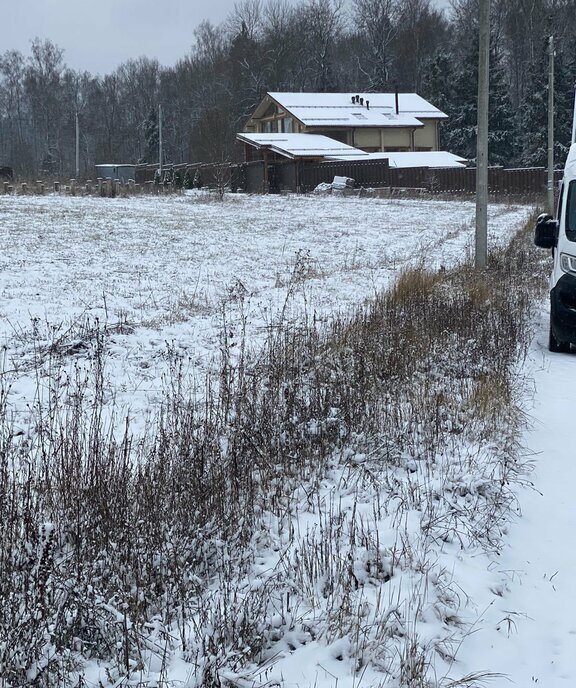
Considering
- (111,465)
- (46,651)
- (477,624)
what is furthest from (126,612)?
(477,624)

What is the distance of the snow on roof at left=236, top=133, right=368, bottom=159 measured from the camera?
51750 mm

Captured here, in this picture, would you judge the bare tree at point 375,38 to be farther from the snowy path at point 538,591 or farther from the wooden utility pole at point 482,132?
the snowy path at point 538,591

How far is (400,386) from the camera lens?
6.93 meters

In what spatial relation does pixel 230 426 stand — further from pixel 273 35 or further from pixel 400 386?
pixel 273 35

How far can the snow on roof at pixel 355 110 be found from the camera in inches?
2306

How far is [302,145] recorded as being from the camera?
53469mm

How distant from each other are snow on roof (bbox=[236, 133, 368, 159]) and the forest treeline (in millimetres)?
4717

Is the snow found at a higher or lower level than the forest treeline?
lower

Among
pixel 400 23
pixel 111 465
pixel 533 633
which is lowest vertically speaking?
pixel 533 633

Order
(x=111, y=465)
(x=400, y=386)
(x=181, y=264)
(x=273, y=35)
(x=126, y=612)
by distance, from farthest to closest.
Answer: (x=273, y=35), (x=181, y=264), (x=400, y=386), (x=111, y=465), (x=126, y=612)

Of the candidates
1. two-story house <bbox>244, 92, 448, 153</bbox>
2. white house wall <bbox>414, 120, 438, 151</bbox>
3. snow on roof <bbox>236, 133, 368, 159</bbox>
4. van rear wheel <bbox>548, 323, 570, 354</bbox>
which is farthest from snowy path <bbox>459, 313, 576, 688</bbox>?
white house wall <bbox>414, 120, 438, 151</bbox>

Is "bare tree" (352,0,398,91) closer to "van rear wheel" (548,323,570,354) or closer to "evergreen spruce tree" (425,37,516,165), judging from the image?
"evergreen spruce tree" (425,37,516,165)

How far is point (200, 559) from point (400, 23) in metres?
90.8

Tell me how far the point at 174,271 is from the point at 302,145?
1574 inches
